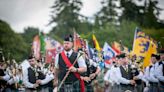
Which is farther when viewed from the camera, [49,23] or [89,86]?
[49,23]

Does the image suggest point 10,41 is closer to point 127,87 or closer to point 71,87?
point 127,87

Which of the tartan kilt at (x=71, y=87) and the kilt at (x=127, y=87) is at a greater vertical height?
the tartan kilt at (x=71, y=87)

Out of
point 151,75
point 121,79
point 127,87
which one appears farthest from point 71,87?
point 151,75

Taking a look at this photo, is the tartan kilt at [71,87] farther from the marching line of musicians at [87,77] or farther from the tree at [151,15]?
the tree at [151,15]

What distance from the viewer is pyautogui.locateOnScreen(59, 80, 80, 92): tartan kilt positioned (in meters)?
10.6

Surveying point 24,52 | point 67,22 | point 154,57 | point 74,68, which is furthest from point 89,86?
point 67,22

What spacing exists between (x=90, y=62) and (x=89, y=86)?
0.70 meters

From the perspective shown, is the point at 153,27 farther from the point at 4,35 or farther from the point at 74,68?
the point at 74,68

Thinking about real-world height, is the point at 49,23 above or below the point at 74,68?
above

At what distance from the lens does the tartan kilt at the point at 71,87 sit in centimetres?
1062

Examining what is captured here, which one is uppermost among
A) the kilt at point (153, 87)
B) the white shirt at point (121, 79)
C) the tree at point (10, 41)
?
the tree at point (10, 41)

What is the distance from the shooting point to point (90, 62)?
13.3 m

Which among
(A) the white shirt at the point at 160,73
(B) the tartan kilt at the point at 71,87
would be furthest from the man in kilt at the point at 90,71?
(B) the tartan kilt at the point at 71,87

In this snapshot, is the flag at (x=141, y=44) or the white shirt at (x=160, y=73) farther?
the flag at (x=141, y=44)
